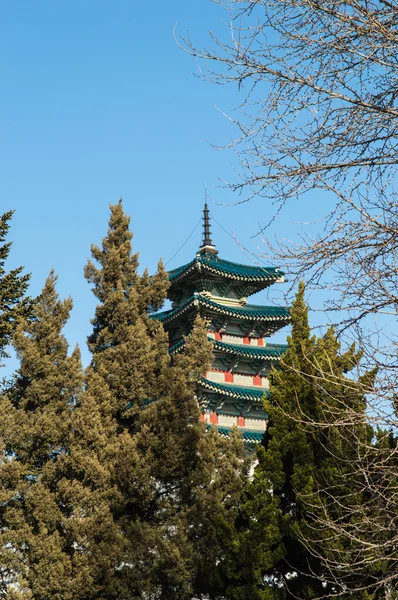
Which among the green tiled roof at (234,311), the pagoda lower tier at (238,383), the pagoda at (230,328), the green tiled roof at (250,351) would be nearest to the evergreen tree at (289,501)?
the pagoda lower tier at (238,383)

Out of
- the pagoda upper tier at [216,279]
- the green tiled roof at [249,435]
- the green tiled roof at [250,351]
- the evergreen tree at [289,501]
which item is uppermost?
the pagoda upper tier at [216,279]

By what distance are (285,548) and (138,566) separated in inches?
125

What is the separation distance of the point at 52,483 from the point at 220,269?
51.4 feet

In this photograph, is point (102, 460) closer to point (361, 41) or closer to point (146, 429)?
point (146, 429)

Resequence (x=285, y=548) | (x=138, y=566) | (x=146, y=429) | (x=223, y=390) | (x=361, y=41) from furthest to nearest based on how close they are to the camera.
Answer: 1. (x=223, y=390)
2. (x=146, y=429)
3. (x=138, y=566)
4. (x=285, y=548)
5. (x=361, y=41)

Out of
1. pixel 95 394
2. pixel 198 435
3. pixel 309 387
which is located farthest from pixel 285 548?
pixel 95 394

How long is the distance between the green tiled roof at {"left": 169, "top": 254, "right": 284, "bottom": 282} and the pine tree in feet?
43.2

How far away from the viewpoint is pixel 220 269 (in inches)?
1156

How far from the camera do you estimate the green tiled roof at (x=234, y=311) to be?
27922 mm

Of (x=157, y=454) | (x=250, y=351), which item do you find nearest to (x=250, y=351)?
(x=250, y=351)

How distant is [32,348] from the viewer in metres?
15.4

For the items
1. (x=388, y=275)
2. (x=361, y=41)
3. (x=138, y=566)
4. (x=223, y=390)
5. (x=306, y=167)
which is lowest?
(x=138, y=566)

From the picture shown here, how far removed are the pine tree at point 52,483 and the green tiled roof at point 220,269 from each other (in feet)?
43.2

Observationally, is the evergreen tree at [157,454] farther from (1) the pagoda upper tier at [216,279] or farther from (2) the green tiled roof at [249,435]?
(1) the pagoda upper tier at [216,279]
